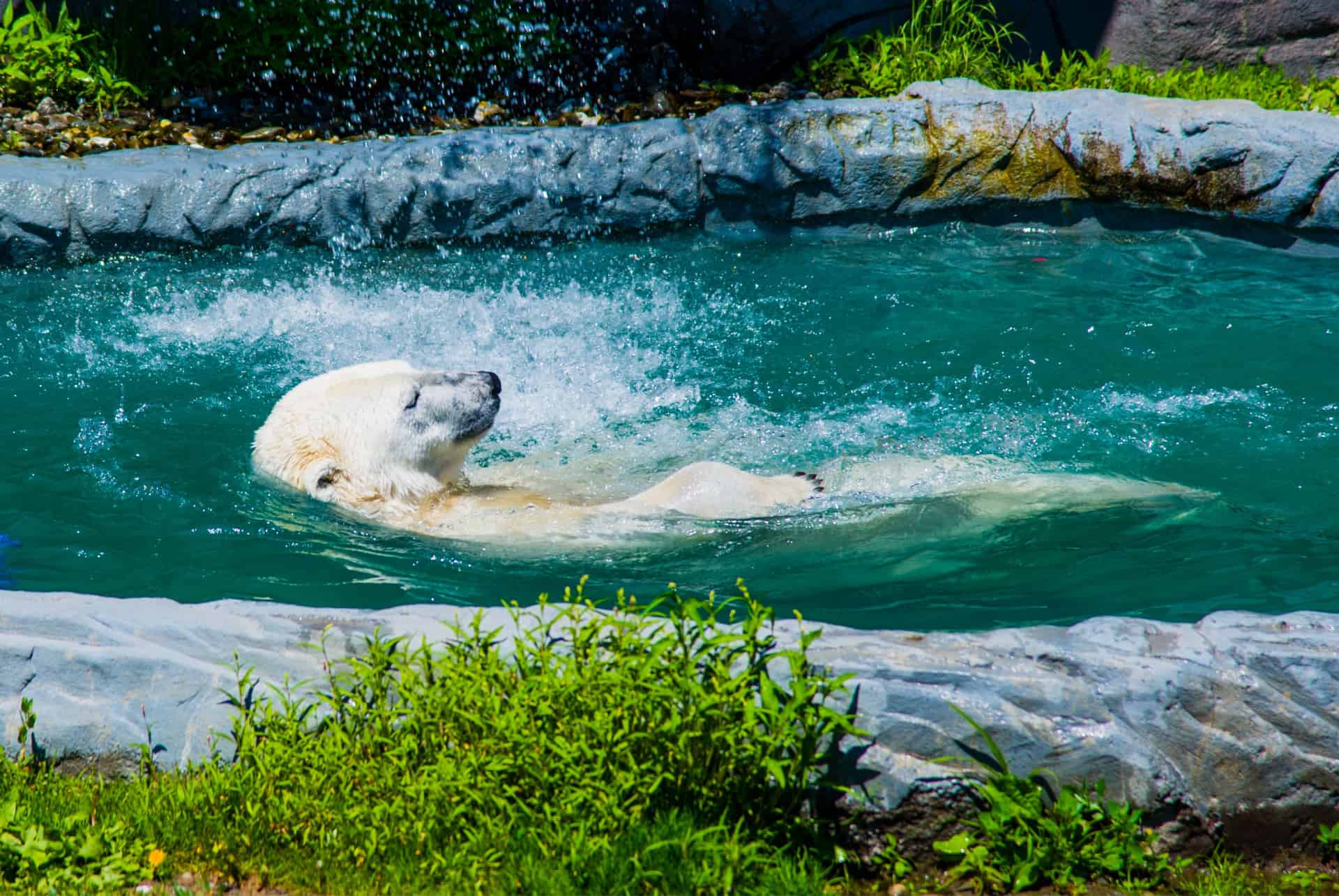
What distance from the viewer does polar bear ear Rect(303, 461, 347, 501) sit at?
13.8 ft

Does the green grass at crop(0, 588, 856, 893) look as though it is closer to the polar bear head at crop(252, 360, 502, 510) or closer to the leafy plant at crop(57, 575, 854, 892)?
the leafy plant at crop(57, 575, 854, 892)

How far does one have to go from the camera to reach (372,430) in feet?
14.2

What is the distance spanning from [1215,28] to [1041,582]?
24.3 feet

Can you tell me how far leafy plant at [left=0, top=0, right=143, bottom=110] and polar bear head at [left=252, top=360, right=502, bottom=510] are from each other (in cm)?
594

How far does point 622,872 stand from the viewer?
254 cm

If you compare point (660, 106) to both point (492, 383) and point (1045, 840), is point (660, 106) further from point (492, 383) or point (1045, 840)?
point (1045, 840)

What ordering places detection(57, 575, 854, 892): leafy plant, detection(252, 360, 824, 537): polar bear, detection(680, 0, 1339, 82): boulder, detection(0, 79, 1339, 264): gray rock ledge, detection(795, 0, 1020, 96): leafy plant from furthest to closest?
1. detection(680, 0, 1339, 82): boulder
2. detection(795, 0, 1020, 96): leafy plant
3. detection(0, 79, 1339, 264): gray rock ledge
4. detection(252, 360, 824, 537): polar bear
5. detection(57, 575, 854, 892): leafy plant

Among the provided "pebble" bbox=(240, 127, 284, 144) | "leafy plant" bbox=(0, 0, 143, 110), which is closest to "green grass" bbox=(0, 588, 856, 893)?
"pebble" bbox=(240, 127, 284, 144)

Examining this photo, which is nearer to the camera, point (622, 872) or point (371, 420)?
point (622, 872)

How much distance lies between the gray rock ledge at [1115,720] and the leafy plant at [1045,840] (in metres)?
0.04

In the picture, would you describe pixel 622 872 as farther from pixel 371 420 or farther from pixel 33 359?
pixel 33 359

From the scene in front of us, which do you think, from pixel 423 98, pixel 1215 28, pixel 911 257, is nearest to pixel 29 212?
pixel 423 98

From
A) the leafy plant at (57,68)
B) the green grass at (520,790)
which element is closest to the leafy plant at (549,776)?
the green grass at (520,790)

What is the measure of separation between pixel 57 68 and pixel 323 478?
6.66 metres
